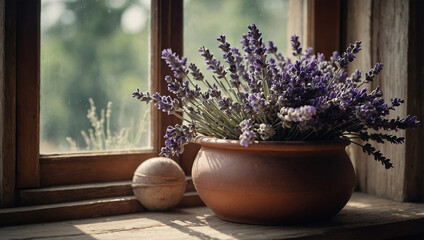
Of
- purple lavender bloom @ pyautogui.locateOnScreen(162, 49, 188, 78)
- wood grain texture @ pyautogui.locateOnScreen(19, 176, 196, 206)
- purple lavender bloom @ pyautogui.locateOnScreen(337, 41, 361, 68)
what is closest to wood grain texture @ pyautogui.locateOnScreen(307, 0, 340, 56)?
purple lavender bloom @ pyautogui.locateOnScreen(337, 41, 361, 68)

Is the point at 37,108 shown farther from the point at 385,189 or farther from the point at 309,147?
the point at 385,189

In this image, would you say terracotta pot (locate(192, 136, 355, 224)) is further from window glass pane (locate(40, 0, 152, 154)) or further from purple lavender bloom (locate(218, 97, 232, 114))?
window glass pane (locate(40, 0, 152, 154))

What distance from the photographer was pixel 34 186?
1.48 meters

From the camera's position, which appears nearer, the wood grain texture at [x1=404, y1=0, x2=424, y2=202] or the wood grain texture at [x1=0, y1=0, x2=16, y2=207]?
the wood grain texture at [x1=0, y1=0, x2=16, y2=207]

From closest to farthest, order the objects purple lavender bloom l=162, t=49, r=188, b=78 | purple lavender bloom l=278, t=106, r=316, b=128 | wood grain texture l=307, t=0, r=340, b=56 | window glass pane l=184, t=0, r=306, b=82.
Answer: purple lavender bloom l=278, t=106, r=316, b=128 → purple lavender bloom l=162, t=49, r=188, b=78 → window glass pane l=184, t=0, r=306, b=82 → wood grain texture l=307, t=0, r=340, b=56

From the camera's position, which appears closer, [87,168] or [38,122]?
[38,122]

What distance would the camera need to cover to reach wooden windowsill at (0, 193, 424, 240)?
1258 millimetres

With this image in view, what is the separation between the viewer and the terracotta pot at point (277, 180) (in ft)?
4.13

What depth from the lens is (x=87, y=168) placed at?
1595mm

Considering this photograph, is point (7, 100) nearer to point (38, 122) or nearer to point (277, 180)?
point (38, 122)

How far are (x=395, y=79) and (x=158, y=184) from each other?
3.18ft

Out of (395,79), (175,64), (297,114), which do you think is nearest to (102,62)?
(175,64)

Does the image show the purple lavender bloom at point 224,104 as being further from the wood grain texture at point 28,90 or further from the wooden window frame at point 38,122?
the wood grain texture at point 28,90

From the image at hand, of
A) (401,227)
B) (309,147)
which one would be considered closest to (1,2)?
(309,147)
